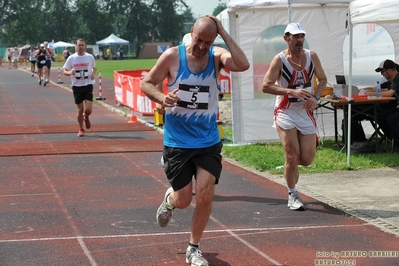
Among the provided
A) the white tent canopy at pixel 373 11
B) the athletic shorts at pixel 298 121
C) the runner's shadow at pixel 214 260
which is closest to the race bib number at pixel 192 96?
the runner's shadow at pixel 214 260

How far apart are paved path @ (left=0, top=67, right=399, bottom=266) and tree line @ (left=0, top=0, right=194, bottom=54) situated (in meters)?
97.9

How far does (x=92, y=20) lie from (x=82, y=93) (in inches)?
3828

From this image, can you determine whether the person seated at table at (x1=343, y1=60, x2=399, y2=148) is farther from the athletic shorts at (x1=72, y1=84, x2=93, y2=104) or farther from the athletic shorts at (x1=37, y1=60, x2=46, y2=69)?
the athletic shorts at (x1=37, y1=60, x2=46, y2=69)

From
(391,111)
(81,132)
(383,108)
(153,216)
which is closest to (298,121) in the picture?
(153,216)

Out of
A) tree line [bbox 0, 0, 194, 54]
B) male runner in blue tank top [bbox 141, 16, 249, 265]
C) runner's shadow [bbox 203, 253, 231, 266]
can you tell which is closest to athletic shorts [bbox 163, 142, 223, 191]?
male runner in blue tank top [bbox 141, 16, 249, 265]

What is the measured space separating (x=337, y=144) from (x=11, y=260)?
27.5 ft

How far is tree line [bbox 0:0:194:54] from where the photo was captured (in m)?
112

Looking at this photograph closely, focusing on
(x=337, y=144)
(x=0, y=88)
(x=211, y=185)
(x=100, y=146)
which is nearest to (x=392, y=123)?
(x=337, y=144)

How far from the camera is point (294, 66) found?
9023 mm

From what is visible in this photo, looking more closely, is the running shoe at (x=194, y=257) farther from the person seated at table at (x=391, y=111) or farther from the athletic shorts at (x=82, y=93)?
the athletic shorts at (x=82, y=93)

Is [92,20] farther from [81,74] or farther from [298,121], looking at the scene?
[298,121]

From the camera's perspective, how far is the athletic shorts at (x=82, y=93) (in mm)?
16859

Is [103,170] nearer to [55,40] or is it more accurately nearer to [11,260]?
[11,260]

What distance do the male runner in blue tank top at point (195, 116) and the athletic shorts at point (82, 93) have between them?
10298 millimetres
